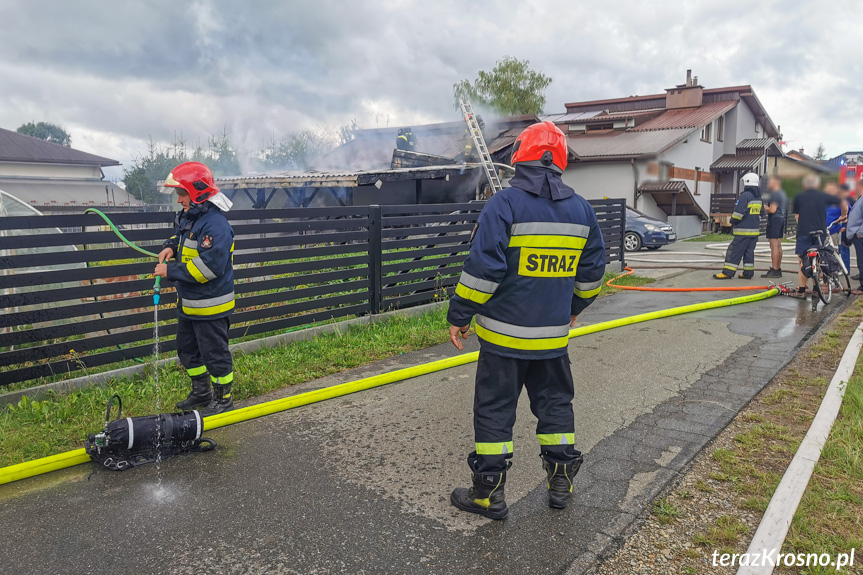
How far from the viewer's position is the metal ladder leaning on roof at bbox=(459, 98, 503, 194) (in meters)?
12.9

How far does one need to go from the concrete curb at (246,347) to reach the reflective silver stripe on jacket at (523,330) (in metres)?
2.96

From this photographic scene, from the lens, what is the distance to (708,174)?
27359 mm

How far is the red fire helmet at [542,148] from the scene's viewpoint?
2.90 meters

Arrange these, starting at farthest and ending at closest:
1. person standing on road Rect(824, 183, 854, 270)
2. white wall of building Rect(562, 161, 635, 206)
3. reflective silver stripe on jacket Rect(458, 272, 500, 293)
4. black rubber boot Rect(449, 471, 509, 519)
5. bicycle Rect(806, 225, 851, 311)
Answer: white wall of building Rect(562, 161, 635, 206) → person standing on road Rect(824, 183, 854, 270) → bicycle Rect(806, 225, 851, 311) → black rubber boot Rect(449, 471, 509, 519) → reflective silver stripe on jacket Rect(458, 272, 500, 293)

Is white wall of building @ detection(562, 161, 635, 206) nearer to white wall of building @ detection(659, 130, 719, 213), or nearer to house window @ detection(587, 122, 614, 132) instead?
white wall of building @ detection(659, 130, 719, 213)

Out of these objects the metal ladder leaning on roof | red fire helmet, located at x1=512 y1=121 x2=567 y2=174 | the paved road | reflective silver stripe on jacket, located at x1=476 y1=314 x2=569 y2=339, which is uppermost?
the metal ladder leaning on roof

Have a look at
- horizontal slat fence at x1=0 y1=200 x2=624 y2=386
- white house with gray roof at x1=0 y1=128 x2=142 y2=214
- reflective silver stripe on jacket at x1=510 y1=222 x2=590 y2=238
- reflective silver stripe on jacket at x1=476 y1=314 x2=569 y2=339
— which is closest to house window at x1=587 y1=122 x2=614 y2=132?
horizontal slat fence at x1=0 y1=200 x2=624 y2=386

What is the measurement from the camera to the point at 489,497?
2.94 m

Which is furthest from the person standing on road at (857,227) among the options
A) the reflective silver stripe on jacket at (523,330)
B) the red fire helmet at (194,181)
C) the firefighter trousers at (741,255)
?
the red fire helmet at (194,181)

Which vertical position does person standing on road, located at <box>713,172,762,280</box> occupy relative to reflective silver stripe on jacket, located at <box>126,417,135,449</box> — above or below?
above

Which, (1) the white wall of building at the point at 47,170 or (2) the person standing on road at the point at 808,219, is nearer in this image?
(2) the person standing on road at the point at 808,219

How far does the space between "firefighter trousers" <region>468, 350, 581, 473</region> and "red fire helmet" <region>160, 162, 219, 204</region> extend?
2414 millimetres

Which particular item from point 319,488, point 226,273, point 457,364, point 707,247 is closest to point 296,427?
point 319,488

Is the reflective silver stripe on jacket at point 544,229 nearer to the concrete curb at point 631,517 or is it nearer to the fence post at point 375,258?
the concrete curb at point 631,517
